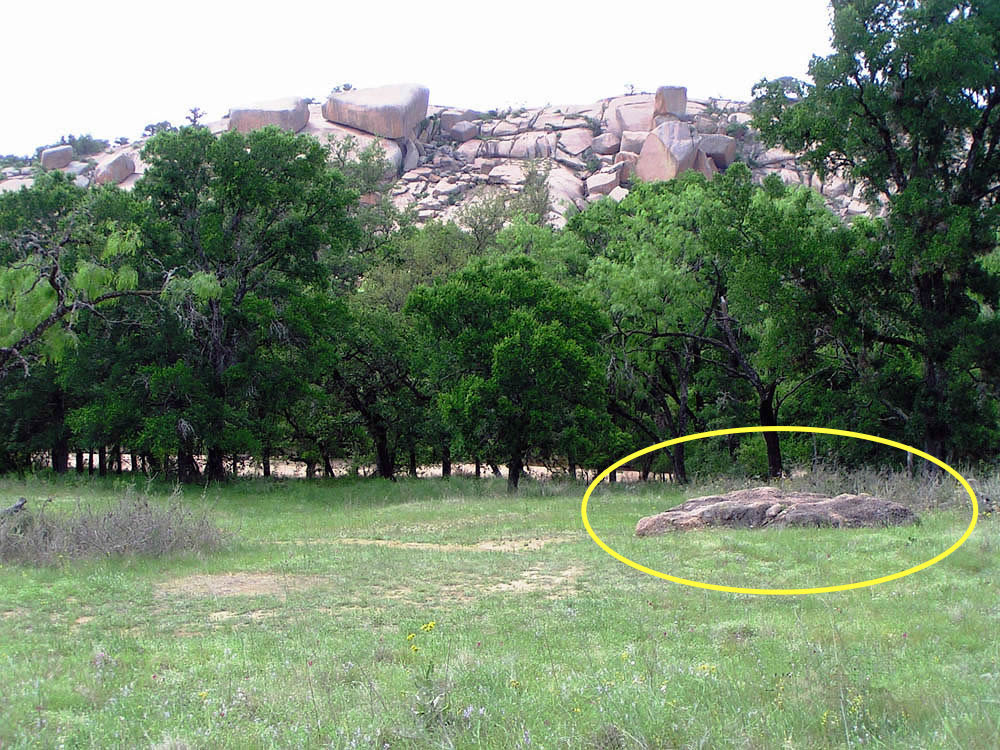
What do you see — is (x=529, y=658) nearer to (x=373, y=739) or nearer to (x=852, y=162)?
(x=373, y=739)

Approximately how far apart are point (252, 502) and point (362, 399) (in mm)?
10989

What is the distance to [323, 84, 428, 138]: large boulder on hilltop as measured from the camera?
4592 inches

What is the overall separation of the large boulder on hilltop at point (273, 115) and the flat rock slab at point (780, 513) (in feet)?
342

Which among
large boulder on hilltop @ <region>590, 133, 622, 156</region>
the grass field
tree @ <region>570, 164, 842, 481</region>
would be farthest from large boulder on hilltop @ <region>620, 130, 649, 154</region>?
the grass field

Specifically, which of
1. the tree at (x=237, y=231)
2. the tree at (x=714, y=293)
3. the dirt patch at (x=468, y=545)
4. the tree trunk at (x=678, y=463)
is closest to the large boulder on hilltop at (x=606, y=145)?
the tree at (x=714, y=293)

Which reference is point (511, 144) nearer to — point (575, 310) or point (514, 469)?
point (575, 310)

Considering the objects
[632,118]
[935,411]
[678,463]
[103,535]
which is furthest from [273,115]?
[103,535]

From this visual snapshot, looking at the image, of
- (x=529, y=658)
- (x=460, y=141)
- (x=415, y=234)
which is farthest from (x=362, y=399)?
(x=460, y=141)

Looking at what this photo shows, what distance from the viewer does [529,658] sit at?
277 inches

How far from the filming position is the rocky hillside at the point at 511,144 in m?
107

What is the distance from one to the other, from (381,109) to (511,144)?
59.7 ft

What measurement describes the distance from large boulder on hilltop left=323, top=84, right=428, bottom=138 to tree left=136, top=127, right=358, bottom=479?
90.7 metres

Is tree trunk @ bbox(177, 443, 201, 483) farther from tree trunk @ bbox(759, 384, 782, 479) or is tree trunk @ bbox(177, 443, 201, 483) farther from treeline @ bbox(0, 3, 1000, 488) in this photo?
tree trunk @ bbox(759, 384, 782, 479)

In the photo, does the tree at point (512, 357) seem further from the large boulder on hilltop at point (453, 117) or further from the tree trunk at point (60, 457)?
the large boulder on hilltop at point (453, 117)
